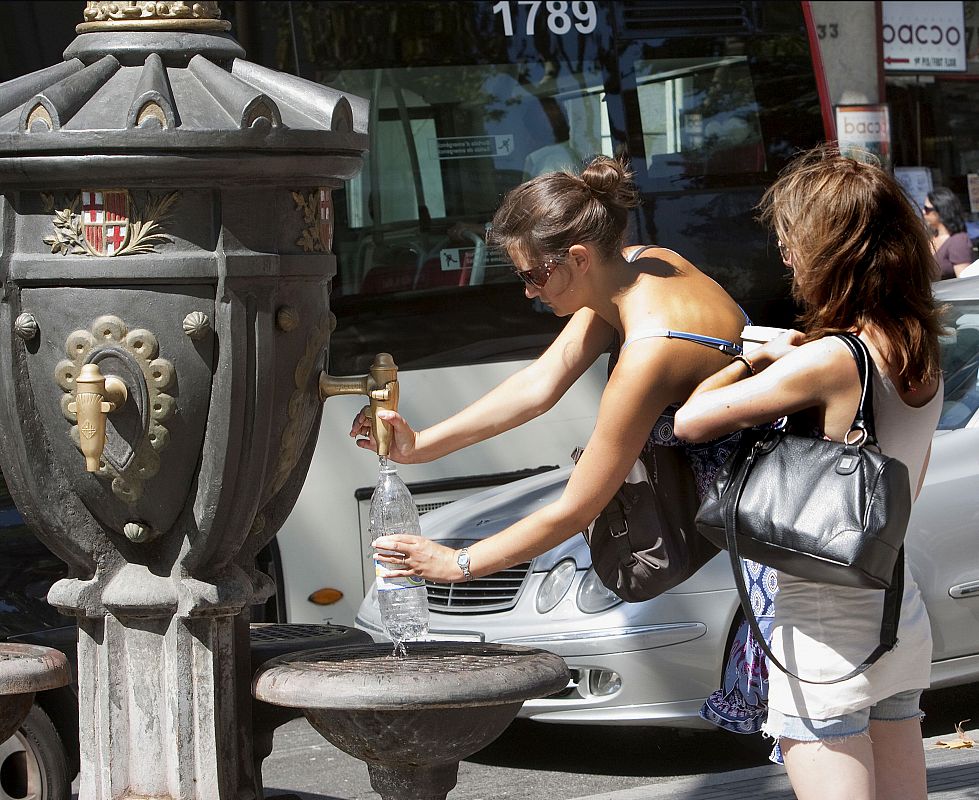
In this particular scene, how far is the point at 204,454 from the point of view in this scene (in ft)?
9.93

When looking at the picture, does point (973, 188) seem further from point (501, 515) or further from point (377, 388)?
point (377, 388)

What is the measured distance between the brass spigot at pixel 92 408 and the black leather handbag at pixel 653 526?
3.54 feet

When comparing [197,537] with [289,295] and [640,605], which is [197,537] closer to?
[289,295]

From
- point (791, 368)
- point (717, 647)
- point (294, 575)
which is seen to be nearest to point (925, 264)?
point (791, 368)

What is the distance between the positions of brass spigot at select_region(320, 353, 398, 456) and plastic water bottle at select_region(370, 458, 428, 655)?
0.12 meters

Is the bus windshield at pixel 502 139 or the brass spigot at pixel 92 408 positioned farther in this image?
the bus windshield at pixel 502 139

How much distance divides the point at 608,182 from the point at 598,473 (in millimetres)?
632

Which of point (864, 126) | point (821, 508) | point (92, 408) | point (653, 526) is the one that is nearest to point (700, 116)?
point (864, 126)

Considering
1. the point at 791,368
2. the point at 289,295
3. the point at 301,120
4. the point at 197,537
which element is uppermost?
the point at 301,120

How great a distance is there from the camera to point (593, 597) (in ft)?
17.9

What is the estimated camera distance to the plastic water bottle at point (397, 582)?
3.24 meters

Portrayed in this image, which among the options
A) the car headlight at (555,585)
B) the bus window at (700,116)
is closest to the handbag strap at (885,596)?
the car headlight at (555,585)

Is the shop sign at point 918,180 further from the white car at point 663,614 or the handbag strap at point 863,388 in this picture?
the handbag strap at point 863,388

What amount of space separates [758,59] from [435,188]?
223cm
